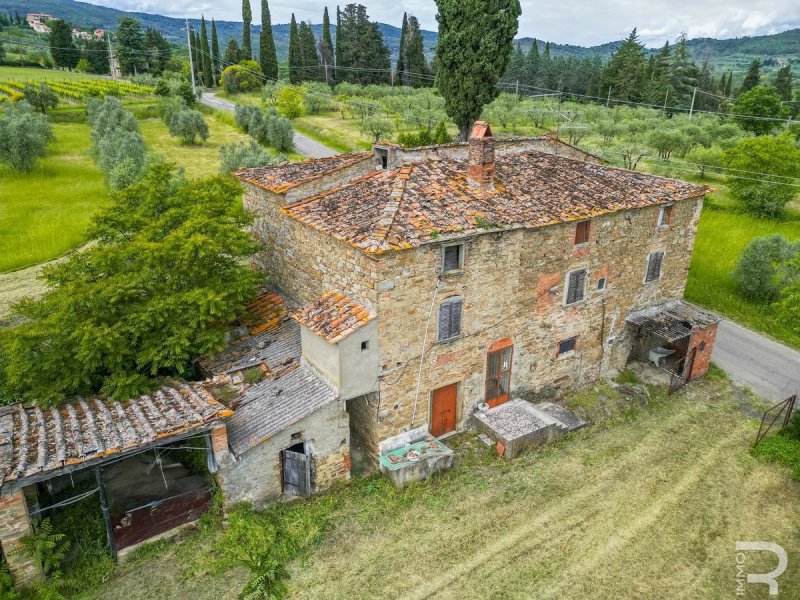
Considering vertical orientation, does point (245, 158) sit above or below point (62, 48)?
below

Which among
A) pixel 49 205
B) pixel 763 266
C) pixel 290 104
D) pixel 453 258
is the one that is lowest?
pixel 49 205

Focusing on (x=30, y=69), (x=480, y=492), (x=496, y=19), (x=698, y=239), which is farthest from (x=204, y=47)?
(x=480, y=492)

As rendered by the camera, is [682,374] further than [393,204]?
Yes

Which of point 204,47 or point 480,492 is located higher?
point 204,47

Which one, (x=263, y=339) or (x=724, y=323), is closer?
(x=263, y=339)

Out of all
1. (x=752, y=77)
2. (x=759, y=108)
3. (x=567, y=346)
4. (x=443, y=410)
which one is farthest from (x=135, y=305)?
(x=752, y=77)

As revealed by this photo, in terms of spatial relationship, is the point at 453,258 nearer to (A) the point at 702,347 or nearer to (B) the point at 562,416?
(B) the point at 562,416

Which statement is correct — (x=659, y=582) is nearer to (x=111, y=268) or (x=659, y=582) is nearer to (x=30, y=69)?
(x=111, y=268)
